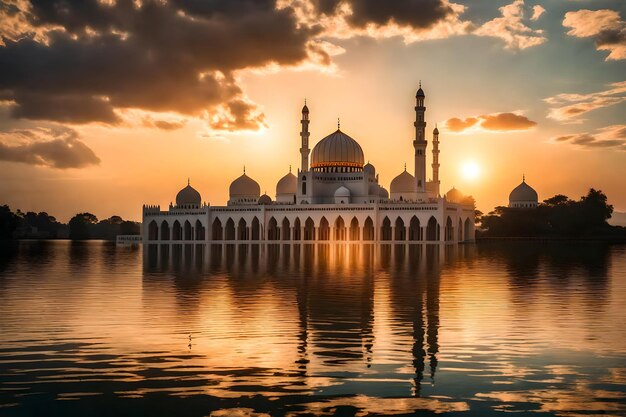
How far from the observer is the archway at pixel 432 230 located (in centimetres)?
8650

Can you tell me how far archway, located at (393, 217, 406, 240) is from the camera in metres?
89.4

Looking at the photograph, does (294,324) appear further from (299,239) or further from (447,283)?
(299,239)

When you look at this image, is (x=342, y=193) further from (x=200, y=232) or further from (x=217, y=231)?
(x=200, y=232)

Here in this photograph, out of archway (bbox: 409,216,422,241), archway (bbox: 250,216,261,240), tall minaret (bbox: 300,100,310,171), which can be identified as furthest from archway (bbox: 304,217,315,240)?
archway (bbox: 409,216,422,241)

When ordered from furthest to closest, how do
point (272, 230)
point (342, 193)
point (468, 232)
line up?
point (468, 232) < point (272, 230) < point (342, 193)

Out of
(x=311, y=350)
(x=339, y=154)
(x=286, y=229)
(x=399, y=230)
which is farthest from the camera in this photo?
(x=286, y=229)

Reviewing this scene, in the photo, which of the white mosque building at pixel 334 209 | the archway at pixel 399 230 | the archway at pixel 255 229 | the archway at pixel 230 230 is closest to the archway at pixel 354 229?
the white mosque building at pixel 334 209

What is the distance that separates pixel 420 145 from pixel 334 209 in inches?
509

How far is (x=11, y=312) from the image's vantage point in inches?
695

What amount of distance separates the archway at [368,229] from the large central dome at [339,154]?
8.10m

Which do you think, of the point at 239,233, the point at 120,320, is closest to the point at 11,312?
the point at 120,320

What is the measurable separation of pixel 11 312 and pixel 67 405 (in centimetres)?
960

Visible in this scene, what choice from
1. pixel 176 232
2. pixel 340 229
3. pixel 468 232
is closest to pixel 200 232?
pixel 176 232

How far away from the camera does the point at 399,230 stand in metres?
90.5
